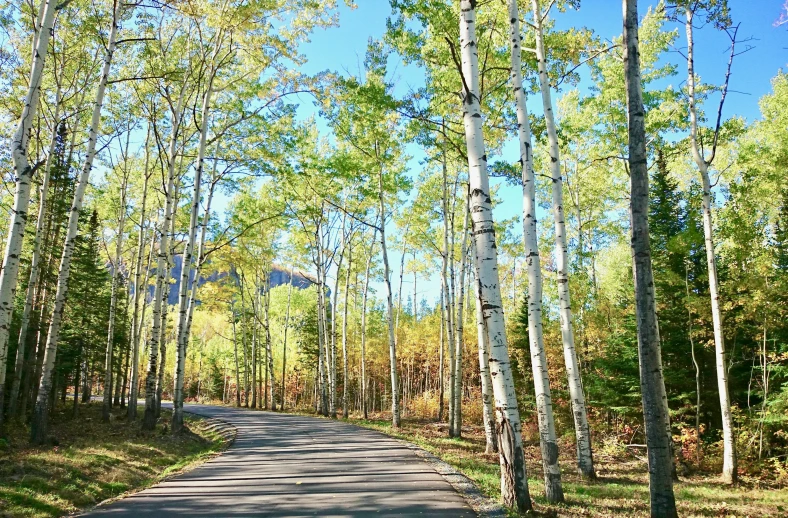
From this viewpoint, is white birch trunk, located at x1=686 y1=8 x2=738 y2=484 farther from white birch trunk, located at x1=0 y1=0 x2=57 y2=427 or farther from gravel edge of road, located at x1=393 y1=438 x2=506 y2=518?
white birch trunk, located at x1=0 y1=0 x2=57 y2=427

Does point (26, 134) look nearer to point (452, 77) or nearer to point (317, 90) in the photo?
point (317, 90)

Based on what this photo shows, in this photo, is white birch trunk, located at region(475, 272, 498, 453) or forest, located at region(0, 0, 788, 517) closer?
forest, located at region(0, 0, 788, 517)

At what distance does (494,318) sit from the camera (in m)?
5.79

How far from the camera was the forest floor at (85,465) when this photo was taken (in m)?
6.19

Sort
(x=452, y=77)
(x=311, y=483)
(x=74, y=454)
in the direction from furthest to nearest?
(x=452, y=77) < (x=74, y=454) < (x=311, y=483)

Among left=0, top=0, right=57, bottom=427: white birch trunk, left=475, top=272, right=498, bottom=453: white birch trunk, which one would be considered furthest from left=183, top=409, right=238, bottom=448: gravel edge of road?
left=475, top=272, right=498, bottom=453: white birch trunk

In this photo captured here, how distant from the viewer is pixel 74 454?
9094 mm

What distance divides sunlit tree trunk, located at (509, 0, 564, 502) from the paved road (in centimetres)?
146

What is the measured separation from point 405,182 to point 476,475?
1229 centimetres

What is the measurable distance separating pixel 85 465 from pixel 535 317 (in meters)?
8.27

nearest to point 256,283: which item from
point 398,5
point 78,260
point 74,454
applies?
point 78,260

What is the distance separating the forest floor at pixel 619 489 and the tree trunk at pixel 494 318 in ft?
1.52

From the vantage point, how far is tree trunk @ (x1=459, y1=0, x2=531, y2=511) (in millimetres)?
5680

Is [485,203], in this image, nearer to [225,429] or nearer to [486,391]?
[486,391]
